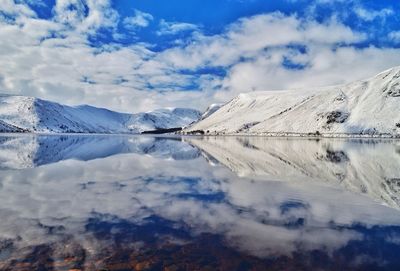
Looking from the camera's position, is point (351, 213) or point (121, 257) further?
point (351, 213)

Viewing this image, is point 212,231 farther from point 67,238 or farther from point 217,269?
point 67,238

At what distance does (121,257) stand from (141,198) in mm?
10542

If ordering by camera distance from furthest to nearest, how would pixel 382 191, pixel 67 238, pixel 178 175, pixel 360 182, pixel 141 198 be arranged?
pixel 178 175 < pixel 360 182 < pixel 382 191 < pixel 141 198 < pixel 67 238

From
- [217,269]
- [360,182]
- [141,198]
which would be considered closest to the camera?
[217,269]

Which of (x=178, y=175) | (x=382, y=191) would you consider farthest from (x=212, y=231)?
(x=178, y=175)

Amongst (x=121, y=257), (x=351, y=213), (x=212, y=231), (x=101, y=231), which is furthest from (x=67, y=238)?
(x=351, y=213)

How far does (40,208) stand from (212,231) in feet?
31.1

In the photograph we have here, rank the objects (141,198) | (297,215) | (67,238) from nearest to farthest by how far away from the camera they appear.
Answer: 1. (67,238)
2. (297,215)
3. (141,198)

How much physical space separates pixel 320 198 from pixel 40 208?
1619 centimetres

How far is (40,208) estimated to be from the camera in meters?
18.9

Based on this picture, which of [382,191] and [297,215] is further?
[382,191]

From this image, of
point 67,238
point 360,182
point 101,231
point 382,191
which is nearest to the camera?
point 67,238

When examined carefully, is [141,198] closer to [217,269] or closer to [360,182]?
[217,269]

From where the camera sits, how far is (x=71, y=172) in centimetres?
3478
